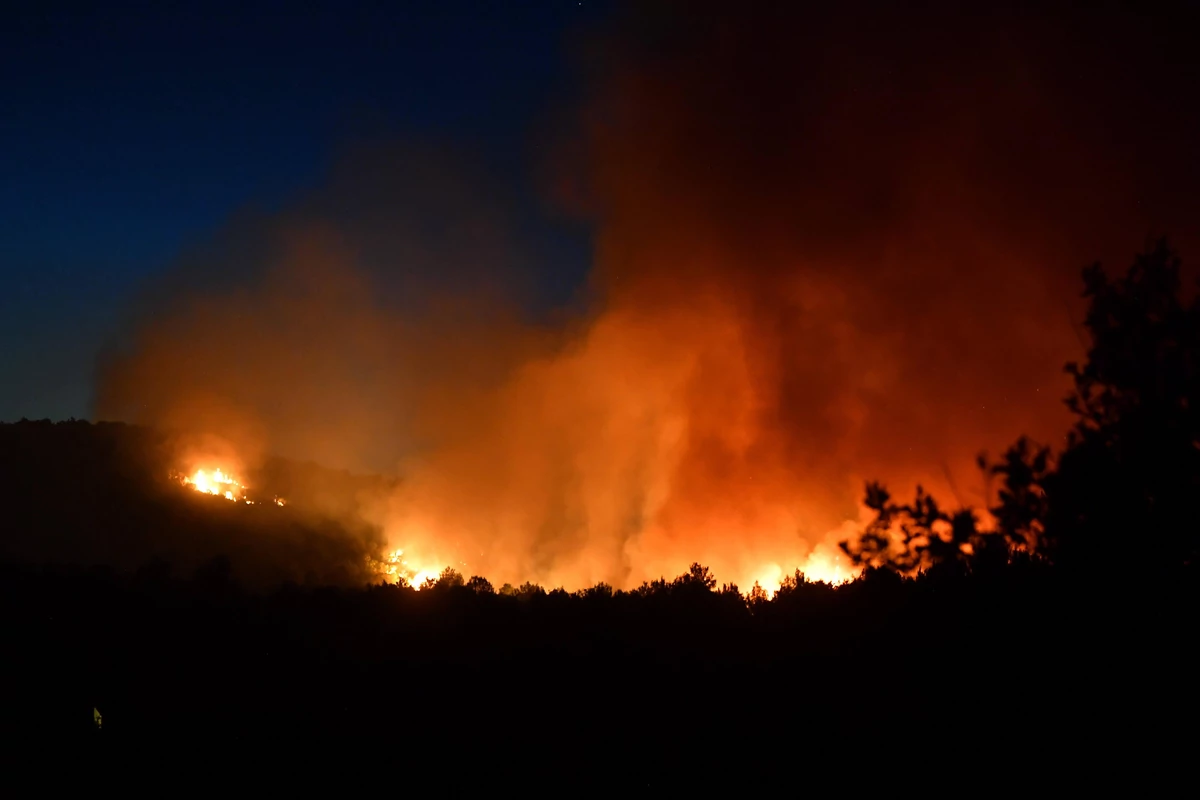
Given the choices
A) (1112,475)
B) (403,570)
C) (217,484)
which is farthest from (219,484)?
(1112,475)

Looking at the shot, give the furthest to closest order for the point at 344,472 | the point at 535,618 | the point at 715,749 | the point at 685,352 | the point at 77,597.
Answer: the point at 344,472, the point at 685,352, the point at 77,597, the point at 535,618, the point at 715,749

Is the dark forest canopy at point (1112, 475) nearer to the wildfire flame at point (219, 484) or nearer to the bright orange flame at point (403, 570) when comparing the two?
the bright orange flame at point (403, 570)

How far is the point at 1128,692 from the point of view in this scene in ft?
14.0

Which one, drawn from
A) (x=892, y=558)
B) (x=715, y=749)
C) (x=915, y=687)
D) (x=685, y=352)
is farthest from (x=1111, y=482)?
(x=685, y=352)

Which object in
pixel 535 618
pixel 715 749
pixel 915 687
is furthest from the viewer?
pixel 535 618

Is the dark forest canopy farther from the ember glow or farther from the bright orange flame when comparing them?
the ember glow

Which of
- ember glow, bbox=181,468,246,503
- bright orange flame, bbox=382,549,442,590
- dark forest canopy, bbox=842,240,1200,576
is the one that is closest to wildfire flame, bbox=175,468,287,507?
ember glow, bbox=181,468,246,503

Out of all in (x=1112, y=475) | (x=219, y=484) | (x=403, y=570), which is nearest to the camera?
(x=1112, y=475)

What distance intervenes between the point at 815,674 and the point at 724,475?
63.5ft

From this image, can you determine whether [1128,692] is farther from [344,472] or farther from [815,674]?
[344,472]

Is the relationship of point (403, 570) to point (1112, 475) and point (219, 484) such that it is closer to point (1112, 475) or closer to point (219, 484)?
point (219, 484)

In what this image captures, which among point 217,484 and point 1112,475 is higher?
point 217,484

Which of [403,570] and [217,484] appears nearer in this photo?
[403,570]

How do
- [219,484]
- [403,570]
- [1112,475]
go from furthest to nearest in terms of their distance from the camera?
[219,484], [403,570], [1112,475]
